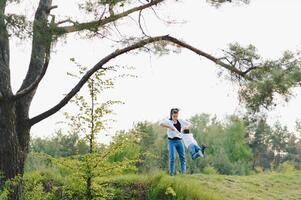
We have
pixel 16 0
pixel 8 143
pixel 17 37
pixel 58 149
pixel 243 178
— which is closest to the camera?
pixel 17 37

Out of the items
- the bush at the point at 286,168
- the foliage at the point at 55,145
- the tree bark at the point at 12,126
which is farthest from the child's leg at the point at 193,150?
the foliage at the point at 55,145

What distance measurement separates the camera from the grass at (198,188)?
9.23m

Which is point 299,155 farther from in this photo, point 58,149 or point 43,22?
point 43,22

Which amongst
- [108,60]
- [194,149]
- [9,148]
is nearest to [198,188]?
[194,149]

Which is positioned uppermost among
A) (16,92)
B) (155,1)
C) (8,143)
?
(155,1)

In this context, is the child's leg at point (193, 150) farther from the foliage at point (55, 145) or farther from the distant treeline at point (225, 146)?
the foliage at point (55, 145)

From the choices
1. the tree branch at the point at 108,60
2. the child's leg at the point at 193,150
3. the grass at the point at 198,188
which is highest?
the tree branch at the point at 108,60

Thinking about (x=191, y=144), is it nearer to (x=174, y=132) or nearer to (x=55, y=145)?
(x=174, y=132)

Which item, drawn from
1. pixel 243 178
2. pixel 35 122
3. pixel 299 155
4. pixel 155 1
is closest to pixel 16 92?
pixel 35 122

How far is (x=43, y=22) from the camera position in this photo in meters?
7.84

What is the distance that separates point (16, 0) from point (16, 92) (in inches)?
62.3

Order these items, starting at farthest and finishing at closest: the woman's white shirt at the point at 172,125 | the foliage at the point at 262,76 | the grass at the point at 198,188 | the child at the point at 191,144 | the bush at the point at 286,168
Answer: the bush at the point at 286,168 → the child at the point at 191,144 → the woman's white shirt at the point at 172,125 → the grass at the point at 198,188 → the foliage at the point at 262,76

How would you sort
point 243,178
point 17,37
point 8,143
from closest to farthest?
point 17,37 → point 8,143 → point 243,178

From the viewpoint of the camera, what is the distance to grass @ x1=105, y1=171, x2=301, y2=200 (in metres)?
9.23
